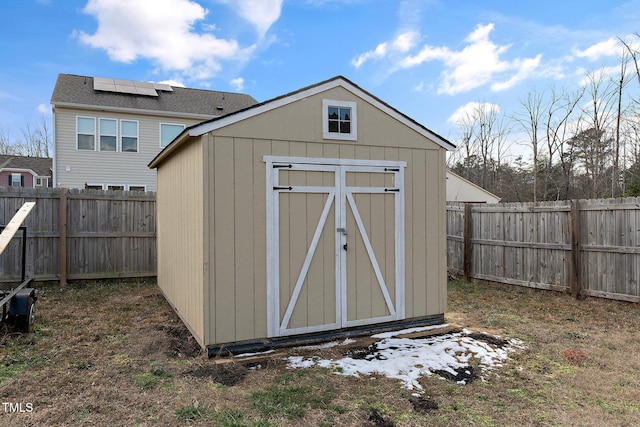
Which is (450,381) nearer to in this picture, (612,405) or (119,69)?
(612,405)

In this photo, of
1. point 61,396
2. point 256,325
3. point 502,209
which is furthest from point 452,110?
point 61,396

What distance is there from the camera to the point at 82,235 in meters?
7.82

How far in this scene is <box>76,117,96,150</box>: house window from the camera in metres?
13.2

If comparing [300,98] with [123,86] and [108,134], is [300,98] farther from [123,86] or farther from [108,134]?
[123,86]

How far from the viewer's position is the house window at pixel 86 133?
43.4ft

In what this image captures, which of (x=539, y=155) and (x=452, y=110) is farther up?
(x=452, y=110)

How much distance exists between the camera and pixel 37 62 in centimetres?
1570

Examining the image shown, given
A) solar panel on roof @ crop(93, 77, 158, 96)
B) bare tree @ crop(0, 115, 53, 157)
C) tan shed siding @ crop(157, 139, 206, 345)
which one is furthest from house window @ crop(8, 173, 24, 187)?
tan shed siding @ crop(157, 139, 206, 345)

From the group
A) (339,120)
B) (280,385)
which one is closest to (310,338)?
(280,385)

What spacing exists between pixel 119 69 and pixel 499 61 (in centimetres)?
1490

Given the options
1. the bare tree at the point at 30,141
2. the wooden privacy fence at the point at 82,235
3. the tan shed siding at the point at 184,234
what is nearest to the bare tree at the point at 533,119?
the wooden privacy fence at the point at 82,235

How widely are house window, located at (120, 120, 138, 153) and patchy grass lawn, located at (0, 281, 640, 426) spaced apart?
977cm

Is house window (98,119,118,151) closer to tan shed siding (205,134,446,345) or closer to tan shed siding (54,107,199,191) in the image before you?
tan shed siding (54,107,199,191)

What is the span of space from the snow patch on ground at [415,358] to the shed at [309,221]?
0.46 meters
